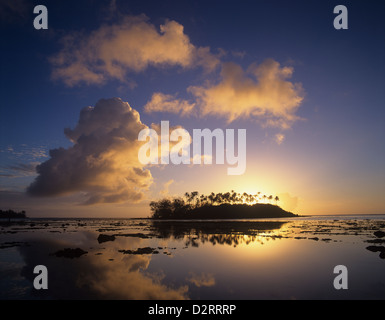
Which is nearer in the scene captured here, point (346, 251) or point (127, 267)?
point (127, 267)

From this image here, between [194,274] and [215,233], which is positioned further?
[215,233]

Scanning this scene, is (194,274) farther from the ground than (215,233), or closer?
farther from the ground

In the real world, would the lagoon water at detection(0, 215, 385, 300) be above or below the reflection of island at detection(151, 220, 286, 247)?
above

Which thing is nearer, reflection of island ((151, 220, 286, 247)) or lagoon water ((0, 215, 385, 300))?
lagoon water ((0, 215, 385, 300))

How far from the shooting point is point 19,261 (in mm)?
22281

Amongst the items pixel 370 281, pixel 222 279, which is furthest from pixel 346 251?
pixel 222 279

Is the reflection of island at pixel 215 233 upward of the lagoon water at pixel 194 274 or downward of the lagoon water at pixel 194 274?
downward

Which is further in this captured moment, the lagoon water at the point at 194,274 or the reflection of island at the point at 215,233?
the reflection of island at the point at 215,233
